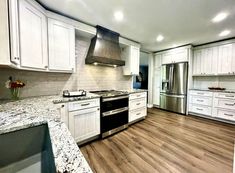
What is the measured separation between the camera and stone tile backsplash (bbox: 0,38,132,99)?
194cm

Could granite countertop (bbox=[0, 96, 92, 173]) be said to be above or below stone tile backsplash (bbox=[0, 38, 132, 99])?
below

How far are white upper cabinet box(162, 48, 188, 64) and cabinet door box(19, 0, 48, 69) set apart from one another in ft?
13.3

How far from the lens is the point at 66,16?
2148mm

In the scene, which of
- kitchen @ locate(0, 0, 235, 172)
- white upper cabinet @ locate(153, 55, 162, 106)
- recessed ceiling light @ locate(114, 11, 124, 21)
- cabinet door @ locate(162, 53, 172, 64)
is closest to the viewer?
kitchen @ locate(0, 0, 235, 172)

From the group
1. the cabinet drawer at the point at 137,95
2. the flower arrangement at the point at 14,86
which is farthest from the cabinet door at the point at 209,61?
the flower arrangement at the point at 14,86

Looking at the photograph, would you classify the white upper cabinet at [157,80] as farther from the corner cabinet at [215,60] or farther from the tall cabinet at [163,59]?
the corner cabinet at [215,60]

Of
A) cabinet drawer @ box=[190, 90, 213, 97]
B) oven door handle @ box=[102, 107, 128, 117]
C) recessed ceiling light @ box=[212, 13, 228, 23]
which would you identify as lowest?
oven door handle @ box=[102, 107, 128, 117]

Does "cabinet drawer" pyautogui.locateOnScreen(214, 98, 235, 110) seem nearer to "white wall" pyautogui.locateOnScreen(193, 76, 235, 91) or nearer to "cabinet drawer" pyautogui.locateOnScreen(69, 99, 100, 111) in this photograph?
"white wall" pyautogui.locateOnScreen(193, 76, 235, 91)

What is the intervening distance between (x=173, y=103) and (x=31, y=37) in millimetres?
4393

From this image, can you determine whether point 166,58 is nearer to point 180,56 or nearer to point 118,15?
point 180,56

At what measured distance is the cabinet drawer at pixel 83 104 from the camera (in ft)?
6.37

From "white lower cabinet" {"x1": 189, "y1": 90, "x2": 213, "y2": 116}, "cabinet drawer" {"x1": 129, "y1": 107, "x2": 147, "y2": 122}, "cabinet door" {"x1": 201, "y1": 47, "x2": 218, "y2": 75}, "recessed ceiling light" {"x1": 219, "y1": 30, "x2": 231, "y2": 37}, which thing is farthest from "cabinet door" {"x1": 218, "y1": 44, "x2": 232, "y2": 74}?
"cabinet drawer" {"x1": 129, "y1": 107, "x2": 147, "y2": 122}

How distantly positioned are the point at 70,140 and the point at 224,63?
14.9 feet

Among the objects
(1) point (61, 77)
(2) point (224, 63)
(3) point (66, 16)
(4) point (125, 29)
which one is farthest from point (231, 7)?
(1) point (61, 77)
